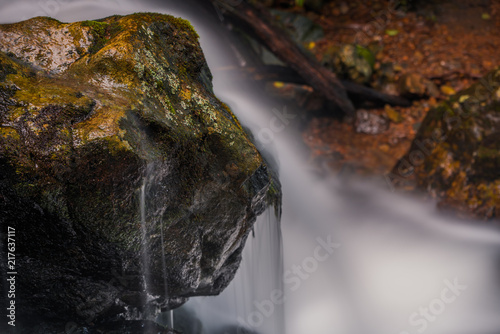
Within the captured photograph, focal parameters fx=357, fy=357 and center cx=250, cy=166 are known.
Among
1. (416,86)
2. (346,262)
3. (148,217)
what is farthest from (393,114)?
(148,217)

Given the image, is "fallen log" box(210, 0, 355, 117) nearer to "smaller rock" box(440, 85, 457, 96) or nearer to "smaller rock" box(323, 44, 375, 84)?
"smaller rock" box(323, 44, 375, 84)

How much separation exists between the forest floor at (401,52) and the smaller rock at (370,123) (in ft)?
0.26

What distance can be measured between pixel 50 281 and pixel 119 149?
0.95 m

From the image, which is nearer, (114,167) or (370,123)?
(114,167)

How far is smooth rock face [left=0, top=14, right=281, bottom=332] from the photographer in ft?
5.48

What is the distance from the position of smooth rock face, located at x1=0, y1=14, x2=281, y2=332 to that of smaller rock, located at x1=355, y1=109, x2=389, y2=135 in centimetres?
477

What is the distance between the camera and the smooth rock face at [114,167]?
1.67 m

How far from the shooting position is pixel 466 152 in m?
4.80

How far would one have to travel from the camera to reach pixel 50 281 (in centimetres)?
200

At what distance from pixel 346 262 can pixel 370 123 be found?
114 inches

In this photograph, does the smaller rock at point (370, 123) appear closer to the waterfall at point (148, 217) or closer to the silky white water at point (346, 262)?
the silky white water at point (346, 262)

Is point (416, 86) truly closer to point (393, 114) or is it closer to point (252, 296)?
point (393, 114)

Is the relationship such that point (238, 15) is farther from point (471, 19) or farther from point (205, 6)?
point (471, 19)

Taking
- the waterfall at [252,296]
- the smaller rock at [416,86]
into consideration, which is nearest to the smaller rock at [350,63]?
the smaller rock at [416,86]
